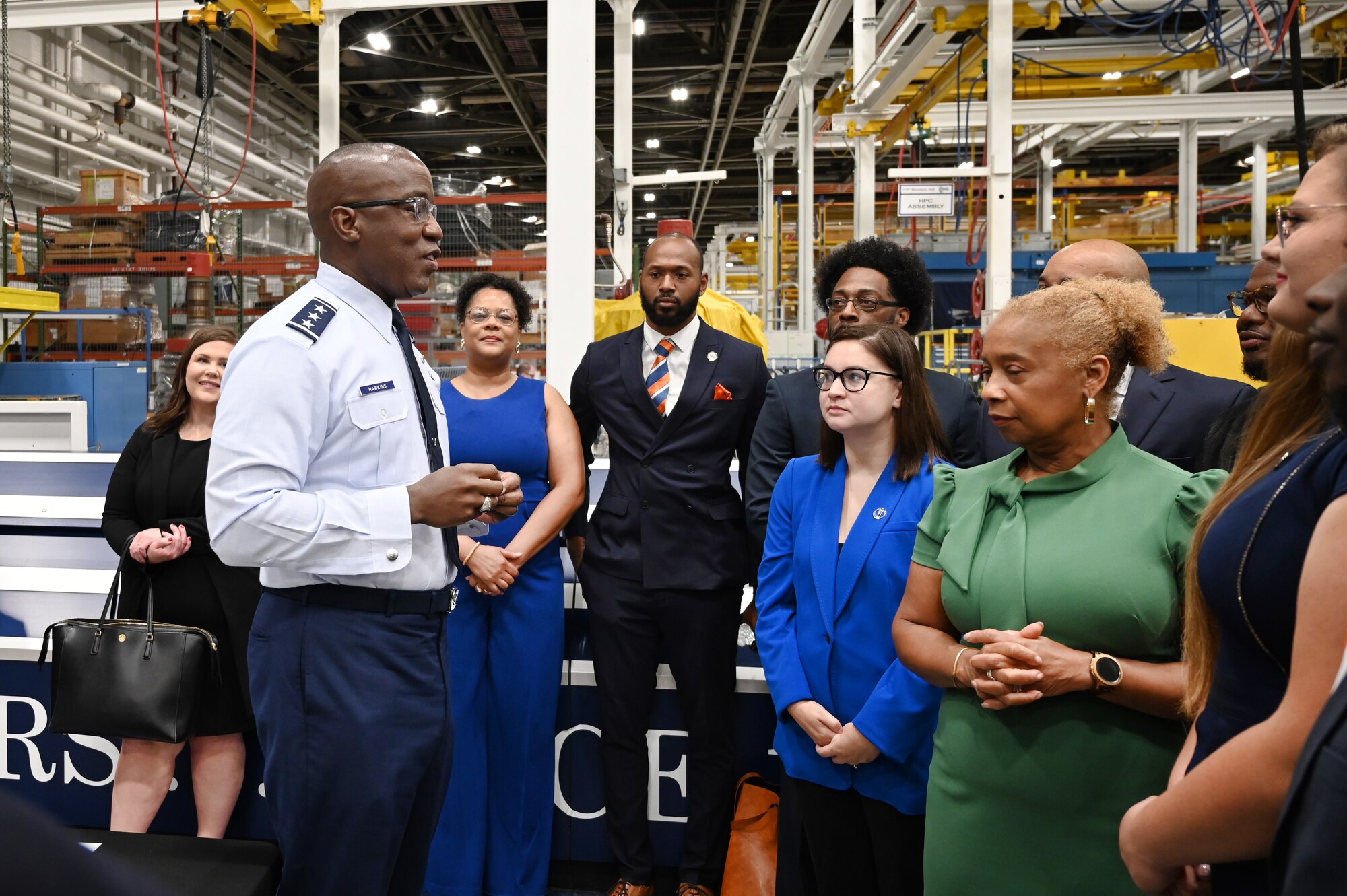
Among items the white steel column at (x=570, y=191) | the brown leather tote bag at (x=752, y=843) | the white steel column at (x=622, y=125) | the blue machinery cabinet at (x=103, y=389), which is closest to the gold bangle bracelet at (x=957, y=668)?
the brown leather tote bag at (x=752, y=843)

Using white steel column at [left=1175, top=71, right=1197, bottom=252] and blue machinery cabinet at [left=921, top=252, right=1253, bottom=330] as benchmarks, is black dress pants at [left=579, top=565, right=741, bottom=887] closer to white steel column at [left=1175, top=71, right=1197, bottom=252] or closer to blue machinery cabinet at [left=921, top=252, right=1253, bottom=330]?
blue machinery cabinet at [left=921, top=252, right=1253, bottom=330]

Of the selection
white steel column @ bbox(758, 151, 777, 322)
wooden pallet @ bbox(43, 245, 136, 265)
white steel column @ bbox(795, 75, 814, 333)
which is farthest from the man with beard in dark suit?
wooden pallet @ bbox(43, 245, 136, 265)

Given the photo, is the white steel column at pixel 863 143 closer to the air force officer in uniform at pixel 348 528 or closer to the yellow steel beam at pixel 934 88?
the yellow steel beam at pixel 934 88

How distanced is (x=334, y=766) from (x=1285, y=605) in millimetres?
1279

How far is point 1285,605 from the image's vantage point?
3.13 feet

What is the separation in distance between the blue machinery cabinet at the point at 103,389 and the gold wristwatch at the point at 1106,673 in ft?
22.9

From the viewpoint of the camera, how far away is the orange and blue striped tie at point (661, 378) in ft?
8.69

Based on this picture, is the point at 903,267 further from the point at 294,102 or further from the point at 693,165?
the point at 693,165

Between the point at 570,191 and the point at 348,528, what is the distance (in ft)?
7.35

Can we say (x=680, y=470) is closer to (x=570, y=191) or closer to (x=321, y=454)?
(x=321, y=454)

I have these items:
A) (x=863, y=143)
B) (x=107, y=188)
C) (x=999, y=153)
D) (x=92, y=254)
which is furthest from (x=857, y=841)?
(x=107, y=188)

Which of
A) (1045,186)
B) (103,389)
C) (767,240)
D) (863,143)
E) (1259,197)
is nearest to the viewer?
(863,143)

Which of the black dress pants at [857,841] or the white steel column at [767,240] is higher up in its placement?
the white steel column at [767,240]

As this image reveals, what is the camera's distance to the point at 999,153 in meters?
4.51
